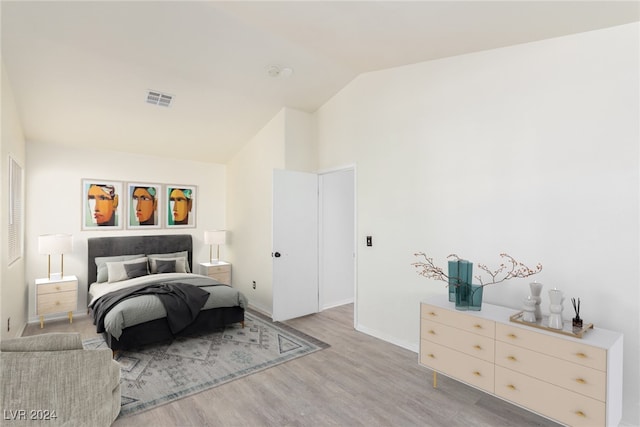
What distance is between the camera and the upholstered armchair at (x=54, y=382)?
5.87ft

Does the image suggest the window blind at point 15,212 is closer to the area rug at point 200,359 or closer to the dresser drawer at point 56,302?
the dresser drawer at point 56,302

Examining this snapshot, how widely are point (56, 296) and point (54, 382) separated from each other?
2.90 meters

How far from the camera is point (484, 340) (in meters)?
2.42

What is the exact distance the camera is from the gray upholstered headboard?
4684mm

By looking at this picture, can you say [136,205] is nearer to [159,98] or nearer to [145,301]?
[159,98]

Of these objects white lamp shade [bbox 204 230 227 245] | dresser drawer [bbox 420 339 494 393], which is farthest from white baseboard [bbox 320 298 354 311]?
dresser drawer [bbox 420 339 494 393]

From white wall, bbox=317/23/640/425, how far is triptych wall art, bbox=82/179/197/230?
312 cm

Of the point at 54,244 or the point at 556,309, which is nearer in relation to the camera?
the point at 556,309

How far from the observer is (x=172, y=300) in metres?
3.53

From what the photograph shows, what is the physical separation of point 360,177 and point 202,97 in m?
2.13

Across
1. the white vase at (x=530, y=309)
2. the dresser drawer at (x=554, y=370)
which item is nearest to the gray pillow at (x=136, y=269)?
the dresser drawer at (x=554, y=370)

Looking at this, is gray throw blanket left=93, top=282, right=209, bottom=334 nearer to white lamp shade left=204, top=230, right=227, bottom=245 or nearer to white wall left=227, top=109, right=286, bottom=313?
white wall left=227, top=109, right=286, bottom=313

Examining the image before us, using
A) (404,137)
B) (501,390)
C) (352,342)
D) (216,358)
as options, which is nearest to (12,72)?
(216,358)

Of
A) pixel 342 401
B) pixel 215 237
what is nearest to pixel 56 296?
pixel 215 237
